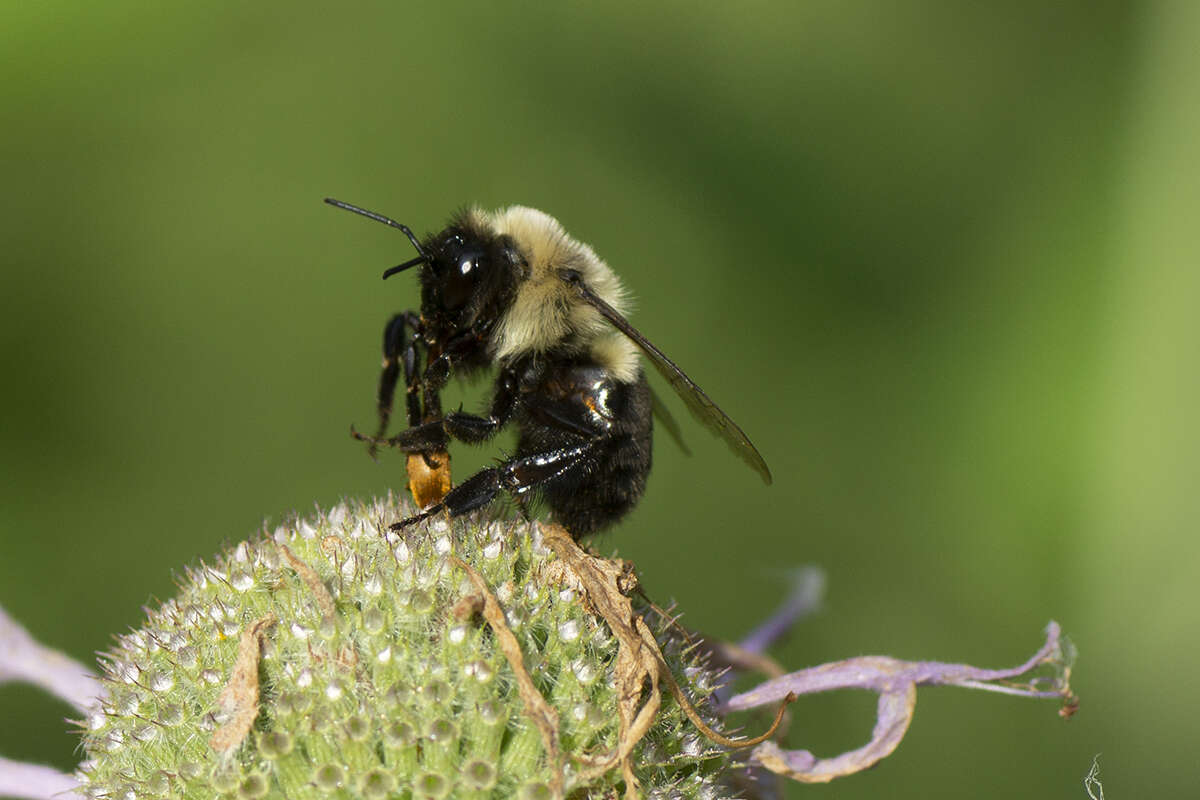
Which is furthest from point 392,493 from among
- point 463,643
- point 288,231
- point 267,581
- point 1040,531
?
point 288,231

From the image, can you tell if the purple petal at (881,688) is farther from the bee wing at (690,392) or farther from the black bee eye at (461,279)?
the black bee eye at (461,279)

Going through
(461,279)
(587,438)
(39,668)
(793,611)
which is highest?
(461,279)

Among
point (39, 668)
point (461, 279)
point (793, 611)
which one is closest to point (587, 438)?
point (461, 279)

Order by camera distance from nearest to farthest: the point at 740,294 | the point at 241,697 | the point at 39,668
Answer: the point at 241,697
the point at 39,668
the point at 740,294

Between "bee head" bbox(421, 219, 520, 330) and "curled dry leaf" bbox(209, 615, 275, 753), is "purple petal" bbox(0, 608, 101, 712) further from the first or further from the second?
"bee head" bbox(421, 219, 520, 330)

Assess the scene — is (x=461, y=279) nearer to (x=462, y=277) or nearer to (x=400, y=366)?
(x=462, y=277)
